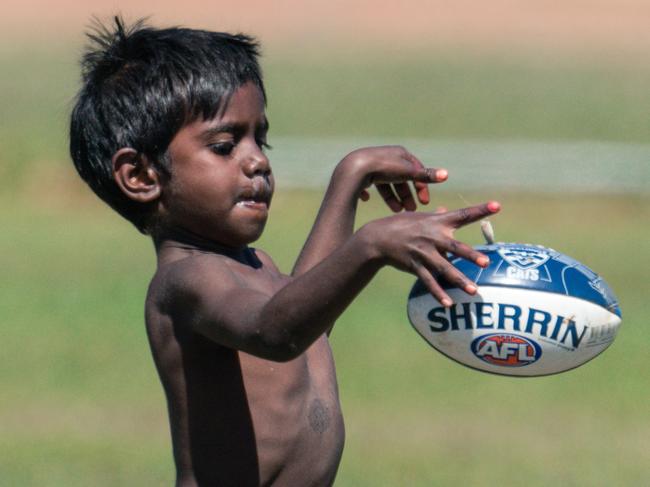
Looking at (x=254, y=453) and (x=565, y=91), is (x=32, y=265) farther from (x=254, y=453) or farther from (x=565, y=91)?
(x=565, y=91)

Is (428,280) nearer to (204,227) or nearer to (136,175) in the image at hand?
(204,227)

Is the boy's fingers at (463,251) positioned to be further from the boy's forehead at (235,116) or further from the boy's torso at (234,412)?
the boy's forehead at (235,116)

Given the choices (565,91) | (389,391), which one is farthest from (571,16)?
(389,391)

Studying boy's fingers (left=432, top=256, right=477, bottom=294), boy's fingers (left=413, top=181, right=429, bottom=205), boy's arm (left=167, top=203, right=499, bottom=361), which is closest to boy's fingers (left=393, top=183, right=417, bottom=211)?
boy's fingers (left=413, top=181, right=429, bottom=205)

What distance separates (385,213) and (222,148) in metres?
13.4

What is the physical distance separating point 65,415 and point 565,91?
82.5 feet

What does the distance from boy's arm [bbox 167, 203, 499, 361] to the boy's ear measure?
54 centimetres

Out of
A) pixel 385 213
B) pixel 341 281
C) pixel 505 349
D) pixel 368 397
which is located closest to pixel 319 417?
pixel 505 349

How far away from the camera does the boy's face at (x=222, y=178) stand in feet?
13.5

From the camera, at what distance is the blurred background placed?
859cm

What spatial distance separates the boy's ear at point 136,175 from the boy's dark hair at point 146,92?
0.02 metres

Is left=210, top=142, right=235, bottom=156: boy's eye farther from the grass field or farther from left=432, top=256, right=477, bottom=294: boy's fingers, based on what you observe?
the grass field

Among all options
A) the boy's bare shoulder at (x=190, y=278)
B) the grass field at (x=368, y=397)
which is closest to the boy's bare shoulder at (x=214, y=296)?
the boy's bare shoulder at (x=190, y=278)

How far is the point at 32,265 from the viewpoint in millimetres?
14711
